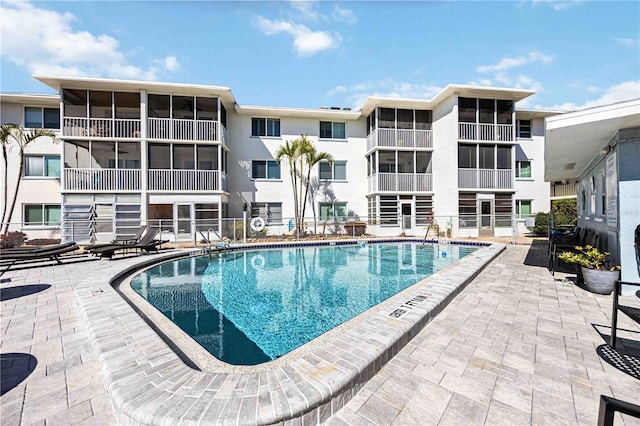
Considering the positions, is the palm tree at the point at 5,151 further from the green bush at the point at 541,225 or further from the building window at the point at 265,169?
the green bush at the point at 541,225

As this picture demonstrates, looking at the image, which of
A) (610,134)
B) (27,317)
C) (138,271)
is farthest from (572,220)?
(27,317)

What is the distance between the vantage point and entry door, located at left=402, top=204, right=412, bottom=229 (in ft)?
54.7

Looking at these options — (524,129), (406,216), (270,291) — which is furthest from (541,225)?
(270,291)

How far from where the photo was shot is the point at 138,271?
25.3ft

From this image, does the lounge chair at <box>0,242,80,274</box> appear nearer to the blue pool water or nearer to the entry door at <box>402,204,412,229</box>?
the blue pool water

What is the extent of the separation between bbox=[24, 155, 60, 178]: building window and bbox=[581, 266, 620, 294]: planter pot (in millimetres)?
21157

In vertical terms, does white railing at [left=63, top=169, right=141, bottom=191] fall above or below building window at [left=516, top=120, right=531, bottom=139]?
below

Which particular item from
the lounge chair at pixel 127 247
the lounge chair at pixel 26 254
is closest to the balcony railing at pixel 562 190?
the lounge chair at pixel 127 247

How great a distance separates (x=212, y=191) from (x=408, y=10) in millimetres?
11669

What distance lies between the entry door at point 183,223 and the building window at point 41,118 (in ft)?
25.9

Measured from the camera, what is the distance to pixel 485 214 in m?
16.2

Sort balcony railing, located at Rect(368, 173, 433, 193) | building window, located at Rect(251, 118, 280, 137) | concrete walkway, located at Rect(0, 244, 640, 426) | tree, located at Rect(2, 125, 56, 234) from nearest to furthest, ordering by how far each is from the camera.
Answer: concrete walkway, located at Rect(0, 244, 640, 426) < tree, located at Rect(2, 125, 56, 234) < balcony railing, located at Rect(368, 173, 433, 193) < building window, located at Rect(251, 118, 280, 137)

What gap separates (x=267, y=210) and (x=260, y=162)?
2948mm

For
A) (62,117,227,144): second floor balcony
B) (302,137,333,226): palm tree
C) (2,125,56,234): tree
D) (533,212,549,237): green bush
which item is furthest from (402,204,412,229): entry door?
(2,125,56,234): tree
